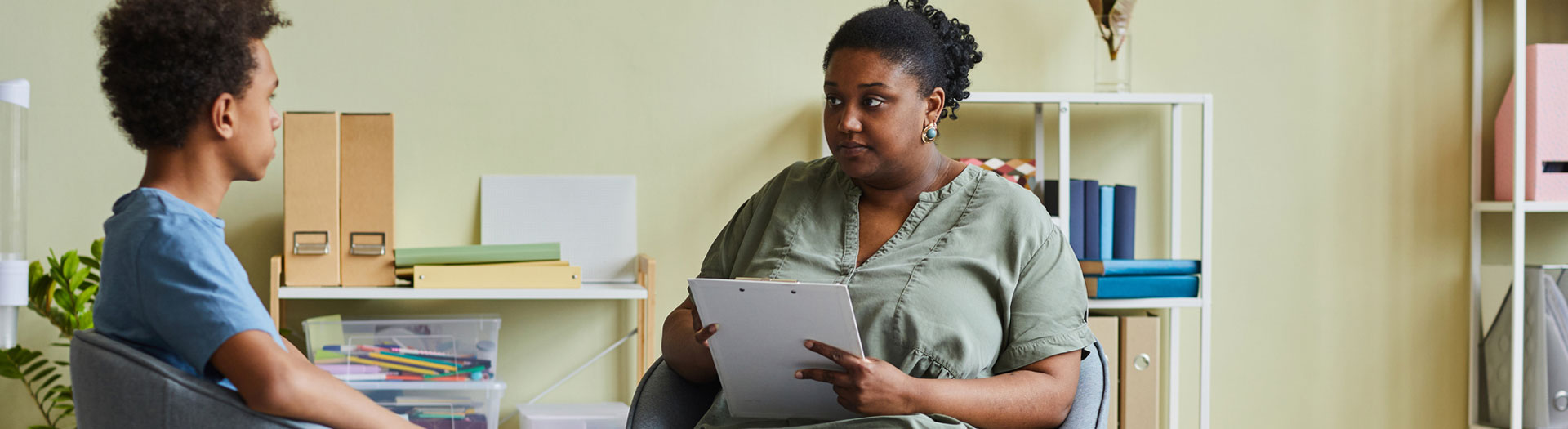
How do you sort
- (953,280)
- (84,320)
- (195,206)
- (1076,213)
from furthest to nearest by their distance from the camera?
(1076,213) → (84,320) → (953,280) → (195,206)

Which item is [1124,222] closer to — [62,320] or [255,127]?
[255,127]

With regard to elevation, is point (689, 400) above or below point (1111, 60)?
below

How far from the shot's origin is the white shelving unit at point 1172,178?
97.3 inches

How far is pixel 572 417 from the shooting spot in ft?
7.88

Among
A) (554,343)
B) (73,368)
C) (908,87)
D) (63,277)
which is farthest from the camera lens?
(554,343)

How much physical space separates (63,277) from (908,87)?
1.80 meters

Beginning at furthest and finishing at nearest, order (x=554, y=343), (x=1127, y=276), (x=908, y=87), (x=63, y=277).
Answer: (x=554, y=343) < (x=1127, y=276) < (x=63, y=277) < (x=908, y=87)

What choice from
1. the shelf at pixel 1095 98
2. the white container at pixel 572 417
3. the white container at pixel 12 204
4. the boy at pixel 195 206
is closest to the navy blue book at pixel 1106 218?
the shelf at pixel 1095 98

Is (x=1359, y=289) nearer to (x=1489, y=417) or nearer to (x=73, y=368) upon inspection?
(x=1489, y=417)

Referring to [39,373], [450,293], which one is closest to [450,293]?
[450,293]

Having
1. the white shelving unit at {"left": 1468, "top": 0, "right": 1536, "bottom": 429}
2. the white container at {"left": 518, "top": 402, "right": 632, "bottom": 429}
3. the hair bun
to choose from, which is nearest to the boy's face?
the hair bun

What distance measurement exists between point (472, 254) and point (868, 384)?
1293 millimetres

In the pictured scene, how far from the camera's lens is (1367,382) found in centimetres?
285

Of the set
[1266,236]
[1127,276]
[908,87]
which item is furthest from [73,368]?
[1266,236]
